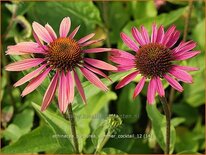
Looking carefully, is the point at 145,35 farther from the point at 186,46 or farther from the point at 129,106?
the point at 129,106

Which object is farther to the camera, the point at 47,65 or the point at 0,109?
the point at 0,109

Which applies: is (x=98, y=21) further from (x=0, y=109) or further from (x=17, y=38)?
(x=0, y=109)

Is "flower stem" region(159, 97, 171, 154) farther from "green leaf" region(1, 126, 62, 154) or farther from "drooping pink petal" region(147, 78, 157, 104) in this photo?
"green leaf" region(1, 126, 62, 154)

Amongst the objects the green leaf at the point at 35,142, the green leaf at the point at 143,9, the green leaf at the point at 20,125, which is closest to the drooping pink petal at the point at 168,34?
the green leaf at the point at 35,142

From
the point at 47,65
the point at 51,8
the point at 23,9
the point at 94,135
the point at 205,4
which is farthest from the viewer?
the point at 205,4

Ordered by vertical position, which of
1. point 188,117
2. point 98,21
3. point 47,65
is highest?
point 98,21

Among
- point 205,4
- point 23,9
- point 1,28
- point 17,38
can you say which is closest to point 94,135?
point 17,38

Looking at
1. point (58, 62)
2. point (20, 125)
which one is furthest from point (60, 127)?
point (20, 125)
